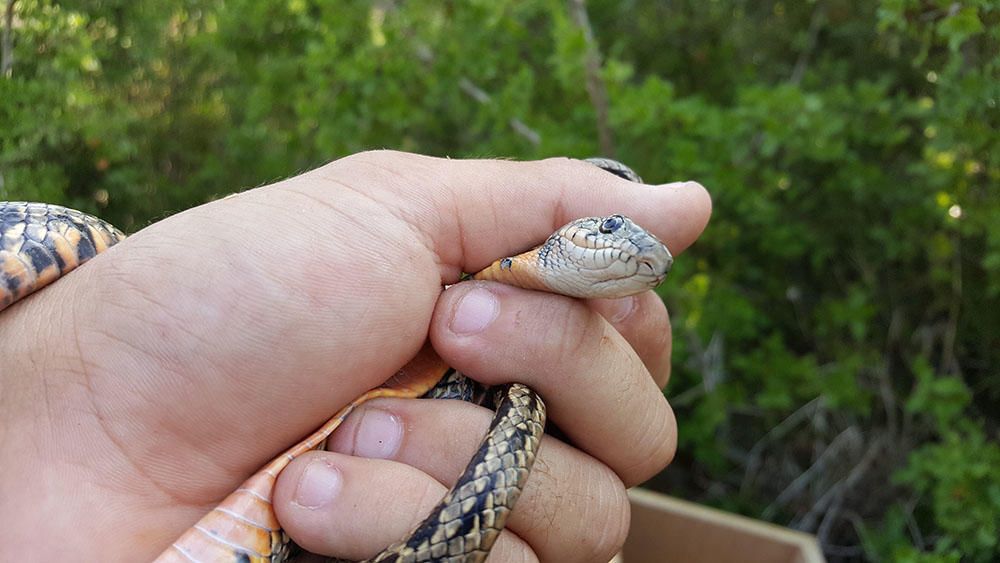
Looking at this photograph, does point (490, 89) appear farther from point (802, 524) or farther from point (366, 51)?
point (802, 524)

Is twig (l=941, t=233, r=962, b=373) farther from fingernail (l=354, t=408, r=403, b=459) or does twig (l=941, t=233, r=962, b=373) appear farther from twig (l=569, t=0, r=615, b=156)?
fingernail (l=354, t=408, r=403, b=459)

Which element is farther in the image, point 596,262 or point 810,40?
point 810,40

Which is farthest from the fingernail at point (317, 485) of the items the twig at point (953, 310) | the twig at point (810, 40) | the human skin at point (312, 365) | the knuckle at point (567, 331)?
the twig at point (810, 40)

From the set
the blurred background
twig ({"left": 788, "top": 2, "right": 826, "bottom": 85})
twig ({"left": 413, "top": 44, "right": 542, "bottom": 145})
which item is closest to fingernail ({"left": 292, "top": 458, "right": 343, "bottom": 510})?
the blurred background

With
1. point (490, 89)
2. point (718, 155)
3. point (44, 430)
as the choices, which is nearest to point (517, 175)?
point (44, 430)

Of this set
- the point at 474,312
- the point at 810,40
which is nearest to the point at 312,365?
the point at 474,312

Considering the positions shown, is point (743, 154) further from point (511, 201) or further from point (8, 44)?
point (8, 44)
